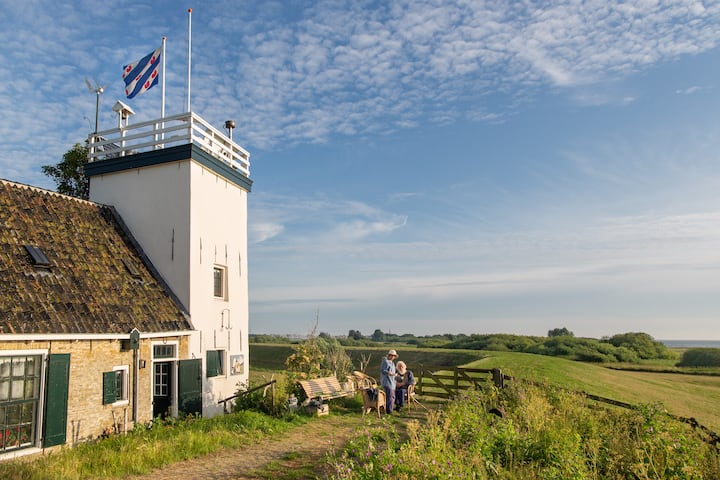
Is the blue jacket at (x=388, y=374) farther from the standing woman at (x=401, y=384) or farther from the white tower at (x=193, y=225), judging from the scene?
the white tower at (x=193, y=225)

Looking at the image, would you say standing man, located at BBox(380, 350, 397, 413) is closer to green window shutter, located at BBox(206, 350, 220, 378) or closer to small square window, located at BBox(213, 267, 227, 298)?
green window shutter, located at BBox(206, 350, 220, 378)

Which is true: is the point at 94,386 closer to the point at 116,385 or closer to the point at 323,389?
the point at 116,385

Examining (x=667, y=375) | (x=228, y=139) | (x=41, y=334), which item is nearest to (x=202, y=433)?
(x=41, y=334)

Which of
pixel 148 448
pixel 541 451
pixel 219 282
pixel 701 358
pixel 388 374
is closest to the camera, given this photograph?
pixel 541 451

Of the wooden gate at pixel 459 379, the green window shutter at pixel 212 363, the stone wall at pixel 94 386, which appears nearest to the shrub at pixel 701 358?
the wooden gate at pixel 459 379

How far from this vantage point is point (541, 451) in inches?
299

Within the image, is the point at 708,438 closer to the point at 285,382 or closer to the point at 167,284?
the point at 285,382

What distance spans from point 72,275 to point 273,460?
6.74 m

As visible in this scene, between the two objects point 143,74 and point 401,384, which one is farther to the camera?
point 143,74

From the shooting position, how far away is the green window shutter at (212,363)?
46.6ft

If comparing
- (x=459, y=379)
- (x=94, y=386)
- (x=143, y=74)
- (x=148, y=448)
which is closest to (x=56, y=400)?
(x=94, y=386)

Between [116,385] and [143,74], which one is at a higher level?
[143,74]

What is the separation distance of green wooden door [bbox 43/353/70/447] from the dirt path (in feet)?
8.99

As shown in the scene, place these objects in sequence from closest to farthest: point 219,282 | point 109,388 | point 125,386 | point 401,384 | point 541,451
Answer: point 541,451, point 109,388, point 125,386, point 401,384, point 219,282
